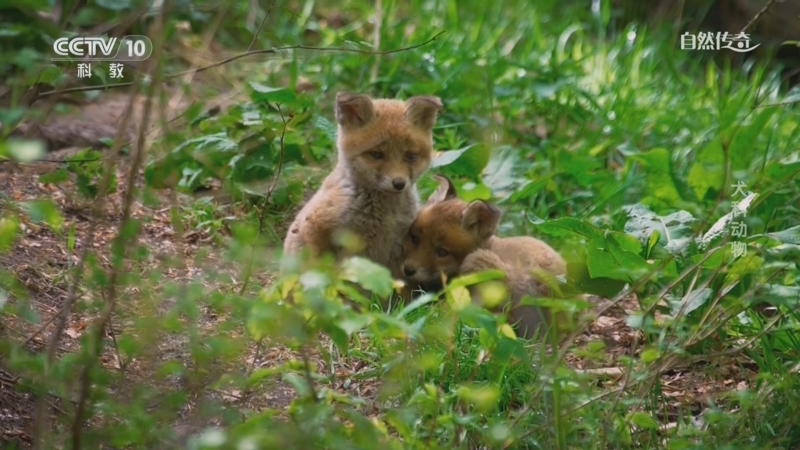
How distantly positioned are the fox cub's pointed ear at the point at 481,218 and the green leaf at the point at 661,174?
1.20 meters

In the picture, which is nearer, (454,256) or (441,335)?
(441,335)

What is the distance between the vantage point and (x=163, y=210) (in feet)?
22.1

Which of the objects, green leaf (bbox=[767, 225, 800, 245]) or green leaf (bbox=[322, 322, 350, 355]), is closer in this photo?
green leaf (bbox=[322, 322, 350, 355])

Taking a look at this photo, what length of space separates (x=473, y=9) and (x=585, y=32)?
1233mm

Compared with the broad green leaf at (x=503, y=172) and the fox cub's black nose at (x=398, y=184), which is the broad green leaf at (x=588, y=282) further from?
the broad green leaf at (x=503, y=172)

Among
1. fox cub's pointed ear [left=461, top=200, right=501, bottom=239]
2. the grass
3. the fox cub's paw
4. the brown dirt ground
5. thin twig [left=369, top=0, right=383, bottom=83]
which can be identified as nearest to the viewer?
the grass

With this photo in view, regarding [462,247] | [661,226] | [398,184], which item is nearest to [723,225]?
[661,226]

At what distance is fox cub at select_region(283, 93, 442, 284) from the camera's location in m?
5.97

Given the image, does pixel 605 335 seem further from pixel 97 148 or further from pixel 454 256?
pixel 97 148

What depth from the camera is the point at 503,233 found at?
6.79m

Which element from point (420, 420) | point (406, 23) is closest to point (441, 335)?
point (420, 420)

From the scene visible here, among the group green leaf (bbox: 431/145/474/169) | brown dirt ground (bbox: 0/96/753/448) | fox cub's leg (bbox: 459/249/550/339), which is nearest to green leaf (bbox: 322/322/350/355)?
brown dirt ground (bbox: 0/96/753/448)

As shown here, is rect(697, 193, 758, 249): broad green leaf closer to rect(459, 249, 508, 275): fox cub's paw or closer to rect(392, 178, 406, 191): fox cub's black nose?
rect(459, 249, 508, 275): fox cub's paw

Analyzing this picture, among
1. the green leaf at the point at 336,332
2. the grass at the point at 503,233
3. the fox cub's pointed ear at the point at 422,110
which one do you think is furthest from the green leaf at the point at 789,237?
the green leaf at the point at 336,332
